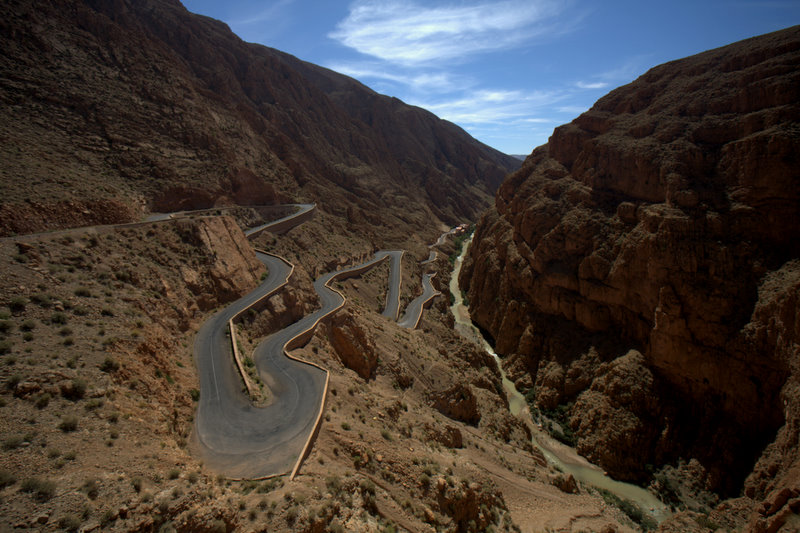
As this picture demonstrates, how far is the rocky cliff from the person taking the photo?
27.0m

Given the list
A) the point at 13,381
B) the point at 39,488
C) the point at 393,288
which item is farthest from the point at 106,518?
the point at 393,288

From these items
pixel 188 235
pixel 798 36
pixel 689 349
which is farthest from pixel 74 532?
pixel 798 36

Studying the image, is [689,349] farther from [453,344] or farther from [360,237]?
[360,237]

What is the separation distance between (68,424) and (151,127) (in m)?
40.4

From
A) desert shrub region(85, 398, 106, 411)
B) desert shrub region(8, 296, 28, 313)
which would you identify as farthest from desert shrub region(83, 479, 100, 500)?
desert shrub region(8, 296, 28, 313)

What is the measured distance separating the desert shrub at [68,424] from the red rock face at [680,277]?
95.6ft

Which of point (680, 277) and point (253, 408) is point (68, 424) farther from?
point (680, 277)

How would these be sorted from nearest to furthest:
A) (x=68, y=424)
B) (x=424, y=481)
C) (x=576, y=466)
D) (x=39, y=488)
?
(x=39, y=488)
(x=68, y=424)
(x=424, y=481)
(x=576, y=466)

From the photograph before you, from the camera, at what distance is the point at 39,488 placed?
759cm

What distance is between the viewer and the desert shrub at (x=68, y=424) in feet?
30.8

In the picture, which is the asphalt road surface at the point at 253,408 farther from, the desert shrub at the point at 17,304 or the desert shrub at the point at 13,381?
the desert shrub at the point at 17,304

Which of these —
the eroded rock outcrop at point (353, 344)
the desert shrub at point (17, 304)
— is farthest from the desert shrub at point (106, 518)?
the eroded rock outcrop at point (353, 344)

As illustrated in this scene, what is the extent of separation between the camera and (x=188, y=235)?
2541 cm

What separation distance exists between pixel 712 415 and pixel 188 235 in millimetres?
36102
